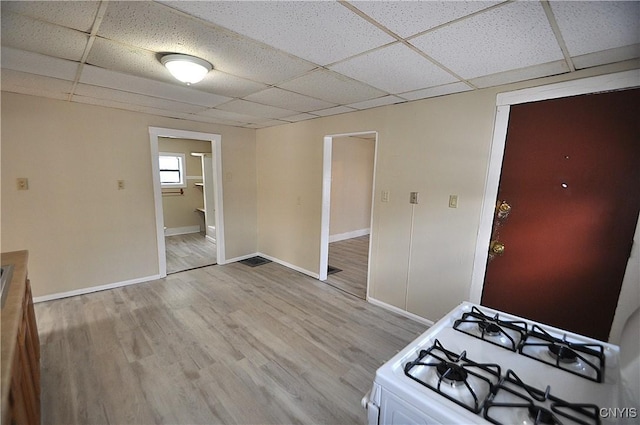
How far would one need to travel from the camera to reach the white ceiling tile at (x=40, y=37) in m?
1.38

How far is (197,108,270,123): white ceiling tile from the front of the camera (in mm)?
3394

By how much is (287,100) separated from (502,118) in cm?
198

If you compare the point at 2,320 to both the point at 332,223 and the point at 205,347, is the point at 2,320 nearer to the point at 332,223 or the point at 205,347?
the point at 205,347

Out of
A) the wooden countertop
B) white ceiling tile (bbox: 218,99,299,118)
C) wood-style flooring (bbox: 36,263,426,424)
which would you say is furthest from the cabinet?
white ceiling tile (bbox: 218,99,299,118)

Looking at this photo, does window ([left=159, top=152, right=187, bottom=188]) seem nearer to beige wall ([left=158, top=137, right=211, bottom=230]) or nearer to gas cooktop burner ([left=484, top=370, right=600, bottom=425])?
beige wall ([left=158, top=137, right=211, bottom=230])

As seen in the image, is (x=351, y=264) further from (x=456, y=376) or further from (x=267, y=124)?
(x=456, y=376)

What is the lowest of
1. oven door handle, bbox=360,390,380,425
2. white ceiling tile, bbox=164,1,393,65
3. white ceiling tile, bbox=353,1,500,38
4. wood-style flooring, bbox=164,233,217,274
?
wood-style flooring, bbox=164,233,217,274

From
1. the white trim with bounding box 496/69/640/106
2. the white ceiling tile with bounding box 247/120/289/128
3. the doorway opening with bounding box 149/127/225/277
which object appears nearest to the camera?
the white trim with bounding box 496/69/640/106

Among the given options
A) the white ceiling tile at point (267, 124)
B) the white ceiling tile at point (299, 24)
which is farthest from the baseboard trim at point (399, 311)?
the white ceiling tile at point (267, 124)

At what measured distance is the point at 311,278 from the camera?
13.1ft

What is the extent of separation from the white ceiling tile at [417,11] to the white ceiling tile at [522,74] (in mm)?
955

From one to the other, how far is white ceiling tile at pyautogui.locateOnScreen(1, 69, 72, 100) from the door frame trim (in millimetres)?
3727

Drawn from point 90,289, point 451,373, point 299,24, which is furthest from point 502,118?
point 90,289

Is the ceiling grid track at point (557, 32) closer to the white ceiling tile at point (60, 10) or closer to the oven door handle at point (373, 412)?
the oven door handle at point (373, 412)
